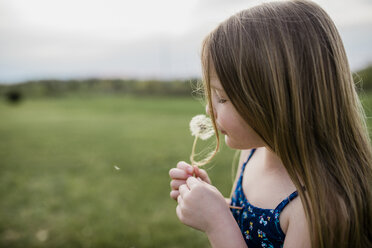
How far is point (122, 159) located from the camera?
20.6 feet

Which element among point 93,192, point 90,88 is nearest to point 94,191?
point 93,192

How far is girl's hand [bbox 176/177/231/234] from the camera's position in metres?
1.22

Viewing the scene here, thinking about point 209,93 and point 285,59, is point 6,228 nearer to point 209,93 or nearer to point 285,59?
point 209,93

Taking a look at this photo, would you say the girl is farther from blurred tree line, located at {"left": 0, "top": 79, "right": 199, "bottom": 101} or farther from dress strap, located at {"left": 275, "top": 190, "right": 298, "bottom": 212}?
blurred tree line, located at {"left": 0, "top": 79, "right": 199, "bottom": 101}

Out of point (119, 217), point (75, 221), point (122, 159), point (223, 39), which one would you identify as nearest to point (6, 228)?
point (75, 221)

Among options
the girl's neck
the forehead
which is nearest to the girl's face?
the forehead

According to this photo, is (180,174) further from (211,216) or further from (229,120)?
(229,120)

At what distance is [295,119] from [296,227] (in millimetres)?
406

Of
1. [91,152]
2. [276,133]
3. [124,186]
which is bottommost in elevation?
[91,152]

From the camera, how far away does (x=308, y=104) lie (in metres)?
1.12

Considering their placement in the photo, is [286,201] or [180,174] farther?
[180,174]

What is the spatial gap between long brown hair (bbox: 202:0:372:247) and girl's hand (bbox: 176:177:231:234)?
313 mm

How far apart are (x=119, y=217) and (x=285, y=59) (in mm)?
3031

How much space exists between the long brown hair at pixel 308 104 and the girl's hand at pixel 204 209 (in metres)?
0.31
